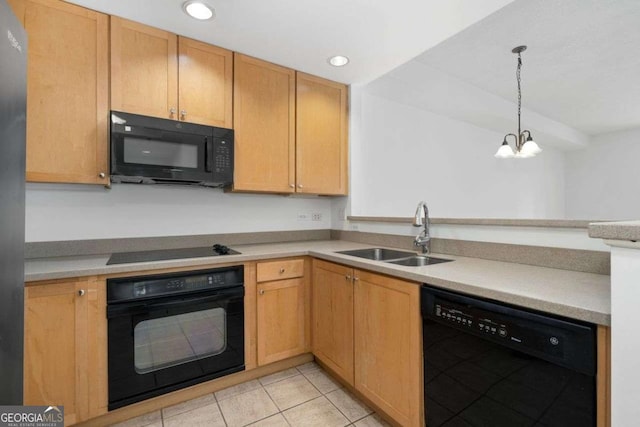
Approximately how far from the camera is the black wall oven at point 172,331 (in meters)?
1.55

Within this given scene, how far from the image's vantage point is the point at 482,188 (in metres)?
4.36

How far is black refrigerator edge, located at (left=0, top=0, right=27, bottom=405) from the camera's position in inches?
28.8

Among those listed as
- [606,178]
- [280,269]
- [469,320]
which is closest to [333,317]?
[280,269]

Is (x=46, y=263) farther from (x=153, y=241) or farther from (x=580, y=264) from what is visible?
(x=580, y=264)

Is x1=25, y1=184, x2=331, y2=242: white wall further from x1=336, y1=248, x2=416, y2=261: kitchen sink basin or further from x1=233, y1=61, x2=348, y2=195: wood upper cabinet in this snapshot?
x1=336, y1=248, x2=416, y2=261: kitchen sink basin

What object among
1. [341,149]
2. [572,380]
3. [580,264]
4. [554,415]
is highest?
[341,149]

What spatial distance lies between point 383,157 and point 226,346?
8.14 ft

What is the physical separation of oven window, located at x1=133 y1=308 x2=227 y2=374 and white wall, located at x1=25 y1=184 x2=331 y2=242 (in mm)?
749

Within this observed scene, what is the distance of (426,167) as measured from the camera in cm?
370

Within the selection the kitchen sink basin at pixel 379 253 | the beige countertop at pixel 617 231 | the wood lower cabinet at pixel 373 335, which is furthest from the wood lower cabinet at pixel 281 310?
the beige countertop at pixel 617 231

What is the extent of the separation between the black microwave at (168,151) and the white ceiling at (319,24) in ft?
2.00

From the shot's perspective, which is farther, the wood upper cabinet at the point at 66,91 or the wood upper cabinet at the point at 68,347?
the wood upper cabinet at the point at 66,91

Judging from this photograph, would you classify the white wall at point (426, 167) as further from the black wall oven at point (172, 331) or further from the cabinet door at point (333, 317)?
the black wall oven at point (172, 331)

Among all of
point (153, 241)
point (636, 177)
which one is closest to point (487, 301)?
point (153, 241)
